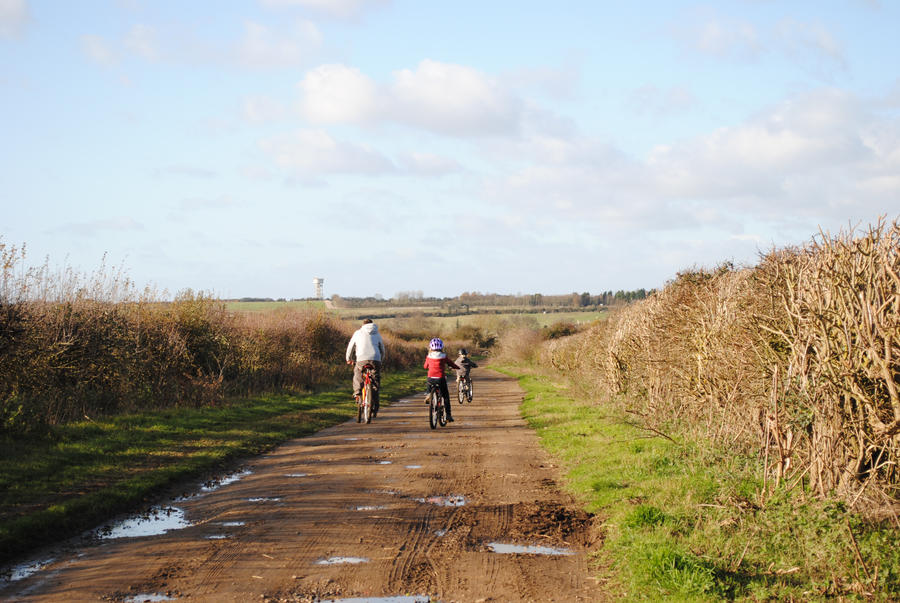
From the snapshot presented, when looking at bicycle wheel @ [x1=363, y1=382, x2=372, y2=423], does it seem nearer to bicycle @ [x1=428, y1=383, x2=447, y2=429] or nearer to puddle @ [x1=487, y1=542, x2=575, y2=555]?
bicycle @ [x1=428, y1=383, x2=447, y2=429]

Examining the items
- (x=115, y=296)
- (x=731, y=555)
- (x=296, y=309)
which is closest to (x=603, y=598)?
(x=731, y=555)

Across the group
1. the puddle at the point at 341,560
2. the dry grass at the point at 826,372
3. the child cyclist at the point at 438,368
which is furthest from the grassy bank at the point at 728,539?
the child cyclist at the point at 438,368

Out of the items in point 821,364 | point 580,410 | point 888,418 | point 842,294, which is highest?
point 842,294

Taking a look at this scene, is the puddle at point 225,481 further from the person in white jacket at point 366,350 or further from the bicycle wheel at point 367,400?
the bicycle wheel at point 367,400

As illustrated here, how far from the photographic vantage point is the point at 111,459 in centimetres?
1055

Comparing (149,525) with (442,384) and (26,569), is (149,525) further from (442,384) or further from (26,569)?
(442,384)

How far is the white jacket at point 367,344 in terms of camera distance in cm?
1636

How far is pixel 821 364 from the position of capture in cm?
671

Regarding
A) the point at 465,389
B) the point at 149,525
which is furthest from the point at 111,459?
the point at 465,389

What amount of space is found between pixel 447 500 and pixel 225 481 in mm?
3390

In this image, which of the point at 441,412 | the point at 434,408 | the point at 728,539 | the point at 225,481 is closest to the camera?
the point at 728,539

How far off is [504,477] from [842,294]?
5210 millimetres

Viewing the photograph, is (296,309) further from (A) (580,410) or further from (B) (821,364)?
(B) (821,364)

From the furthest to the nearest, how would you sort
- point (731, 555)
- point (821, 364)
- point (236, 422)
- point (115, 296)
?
1. point (115, 296)
2. point (236, 422)
3. point (821, 364)
4. point (731, 555)
